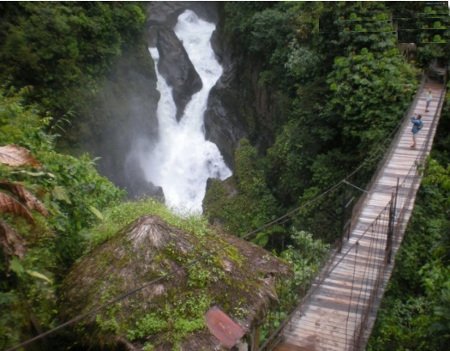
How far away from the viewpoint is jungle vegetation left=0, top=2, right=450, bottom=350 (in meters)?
4.00

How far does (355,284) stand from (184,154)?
14783 mm

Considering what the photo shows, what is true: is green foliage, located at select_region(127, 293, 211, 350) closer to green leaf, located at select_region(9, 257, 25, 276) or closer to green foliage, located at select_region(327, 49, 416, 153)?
green leaf, located at select_region(9, 257, 25, 276)

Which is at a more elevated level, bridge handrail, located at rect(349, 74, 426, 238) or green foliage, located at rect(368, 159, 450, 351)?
bridge handrail, located at rect(349, 74, 426, 238)

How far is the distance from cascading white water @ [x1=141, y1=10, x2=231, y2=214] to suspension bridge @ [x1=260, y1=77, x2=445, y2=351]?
10.9 m

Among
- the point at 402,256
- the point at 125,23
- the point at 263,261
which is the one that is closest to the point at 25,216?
the point at 263,261

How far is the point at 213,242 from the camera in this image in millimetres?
4234

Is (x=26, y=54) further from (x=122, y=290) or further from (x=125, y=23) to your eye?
(x=122, y=290)

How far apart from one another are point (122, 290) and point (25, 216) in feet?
3.13

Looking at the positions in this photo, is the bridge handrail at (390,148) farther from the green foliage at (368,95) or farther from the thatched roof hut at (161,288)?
the thatched roof hut at (161,288)

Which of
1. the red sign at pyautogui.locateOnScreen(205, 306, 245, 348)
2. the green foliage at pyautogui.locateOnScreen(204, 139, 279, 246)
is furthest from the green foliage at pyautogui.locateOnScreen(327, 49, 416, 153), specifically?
the red sign at pyautogui.locateOnScreen(205, 306, 245, 348)

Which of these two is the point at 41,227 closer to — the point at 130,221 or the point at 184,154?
the point at 130,221

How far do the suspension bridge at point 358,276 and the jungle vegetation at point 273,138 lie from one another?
41 cm

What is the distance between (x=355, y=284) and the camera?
6.28 metres

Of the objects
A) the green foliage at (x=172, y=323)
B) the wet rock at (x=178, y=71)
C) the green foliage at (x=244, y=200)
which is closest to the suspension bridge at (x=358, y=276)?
the green foliage at (x=172, y=323)
